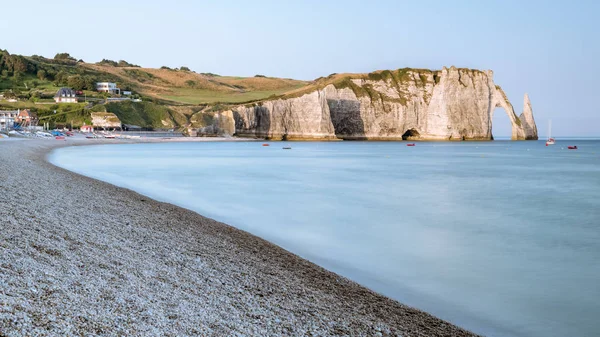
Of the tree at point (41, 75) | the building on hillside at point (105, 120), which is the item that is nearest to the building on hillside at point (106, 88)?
the tree at point (41, 75)

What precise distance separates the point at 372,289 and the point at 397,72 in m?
112

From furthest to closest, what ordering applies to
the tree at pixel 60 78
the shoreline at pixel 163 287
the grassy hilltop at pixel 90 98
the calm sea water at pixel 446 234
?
1. the tree at pixel 60 78
2. the grassy hilltop at pixel 90 98
3. the calm sea water at pixel 446 234
4. the shoreline at pixel 163 287

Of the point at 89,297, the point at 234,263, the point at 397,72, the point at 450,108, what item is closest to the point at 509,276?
the point at 234,263

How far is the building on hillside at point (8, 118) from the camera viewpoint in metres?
109

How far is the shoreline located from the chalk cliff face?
98.0 meters

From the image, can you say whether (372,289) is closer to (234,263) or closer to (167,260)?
(234,263)

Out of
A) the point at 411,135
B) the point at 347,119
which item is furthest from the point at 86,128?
the point at 411,135

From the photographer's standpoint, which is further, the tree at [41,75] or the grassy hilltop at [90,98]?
the tree at [41,75]

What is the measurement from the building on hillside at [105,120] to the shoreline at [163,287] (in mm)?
119387

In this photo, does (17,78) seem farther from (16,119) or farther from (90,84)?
(16,119)

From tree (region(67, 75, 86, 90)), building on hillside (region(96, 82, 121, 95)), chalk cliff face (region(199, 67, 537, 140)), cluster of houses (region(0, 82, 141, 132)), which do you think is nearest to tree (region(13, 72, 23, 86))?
tree (region(67, 75, 86, 90))

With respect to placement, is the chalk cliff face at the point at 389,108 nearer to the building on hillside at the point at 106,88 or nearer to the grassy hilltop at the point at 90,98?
the grassy hilltop at the point at 90,98

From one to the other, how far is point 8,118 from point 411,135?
3558 inches

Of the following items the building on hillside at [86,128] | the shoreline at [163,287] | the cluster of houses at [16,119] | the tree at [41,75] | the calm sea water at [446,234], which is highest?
the tree at [41,75]
